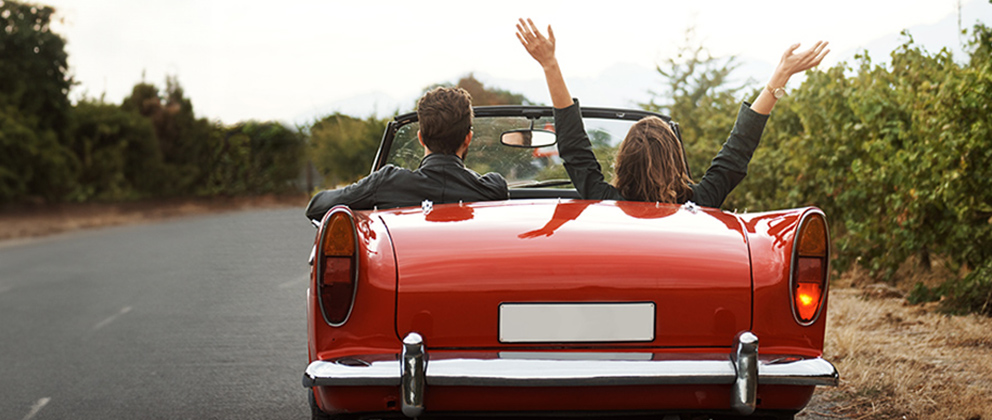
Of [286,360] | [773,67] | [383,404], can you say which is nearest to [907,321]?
[773,67]

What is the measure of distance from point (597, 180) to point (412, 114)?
1475 millimetres

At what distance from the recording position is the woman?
3.77m

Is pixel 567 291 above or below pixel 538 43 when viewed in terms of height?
below

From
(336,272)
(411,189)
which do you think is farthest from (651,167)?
(336,272)

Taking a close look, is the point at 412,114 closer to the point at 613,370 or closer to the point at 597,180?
the point at 597,180

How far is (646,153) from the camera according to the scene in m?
3.77

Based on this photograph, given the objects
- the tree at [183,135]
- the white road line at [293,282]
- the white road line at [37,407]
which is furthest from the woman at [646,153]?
the tree at [183,135]

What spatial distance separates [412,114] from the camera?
5008 mm

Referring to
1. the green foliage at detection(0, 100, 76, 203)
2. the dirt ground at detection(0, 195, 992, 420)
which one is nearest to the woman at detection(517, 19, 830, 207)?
the dirt ground at detection(0, 195, 992, 420)

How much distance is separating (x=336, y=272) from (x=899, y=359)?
377 cm

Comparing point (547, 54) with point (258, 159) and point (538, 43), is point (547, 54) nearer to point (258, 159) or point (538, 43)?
point (538, 43)

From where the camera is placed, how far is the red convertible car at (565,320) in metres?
2.77

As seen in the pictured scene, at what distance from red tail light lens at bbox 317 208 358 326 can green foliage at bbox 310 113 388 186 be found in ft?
41.1

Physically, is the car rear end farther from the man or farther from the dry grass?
the dry grass
